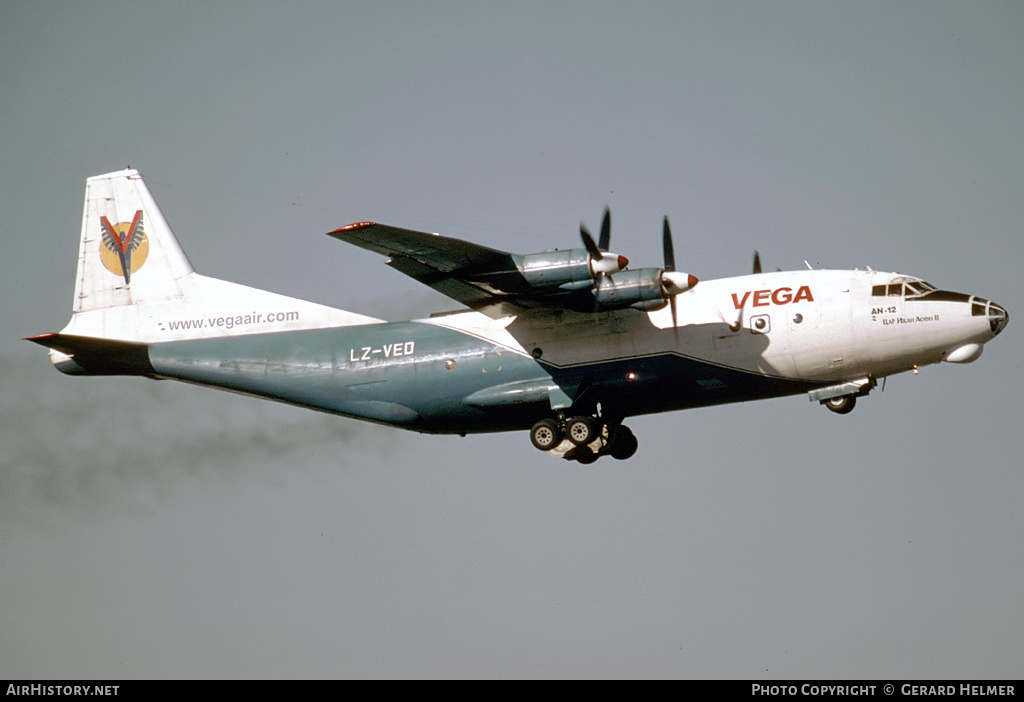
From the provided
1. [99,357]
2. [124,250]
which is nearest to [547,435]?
[99,357]

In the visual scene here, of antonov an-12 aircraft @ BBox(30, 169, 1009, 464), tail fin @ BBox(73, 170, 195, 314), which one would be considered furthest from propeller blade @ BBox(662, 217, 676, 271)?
tail fin @ BBox(73, 170, 195, 314)

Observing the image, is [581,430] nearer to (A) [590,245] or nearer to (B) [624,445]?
(B) [624,445]

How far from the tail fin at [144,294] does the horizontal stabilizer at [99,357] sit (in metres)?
0.04

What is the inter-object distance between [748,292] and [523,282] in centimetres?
466

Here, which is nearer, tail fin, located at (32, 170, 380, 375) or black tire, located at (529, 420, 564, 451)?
black tire, located at (529, 420, 564, 451)

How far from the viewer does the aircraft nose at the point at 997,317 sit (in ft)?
83.0

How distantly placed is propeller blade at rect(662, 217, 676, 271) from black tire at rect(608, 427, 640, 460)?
12.6 feet

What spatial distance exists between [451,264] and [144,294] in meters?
9.00

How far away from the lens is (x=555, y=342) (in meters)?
26.8

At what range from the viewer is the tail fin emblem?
102 ft


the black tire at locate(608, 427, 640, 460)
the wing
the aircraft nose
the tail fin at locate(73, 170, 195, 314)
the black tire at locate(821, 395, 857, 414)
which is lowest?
the black tire at locate(608, 427, 640, 460)

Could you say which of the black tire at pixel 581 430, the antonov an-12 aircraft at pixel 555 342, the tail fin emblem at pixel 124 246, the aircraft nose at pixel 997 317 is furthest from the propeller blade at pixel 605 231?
the tail fin emblem at pixel 124 246

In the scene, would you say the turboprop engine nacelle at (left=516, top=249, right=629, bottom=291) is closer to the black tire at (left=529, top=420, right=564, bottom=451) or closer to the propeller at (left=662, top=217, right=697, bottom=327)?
the propeller at (left=662, top=217, right=697, bottom=327)
